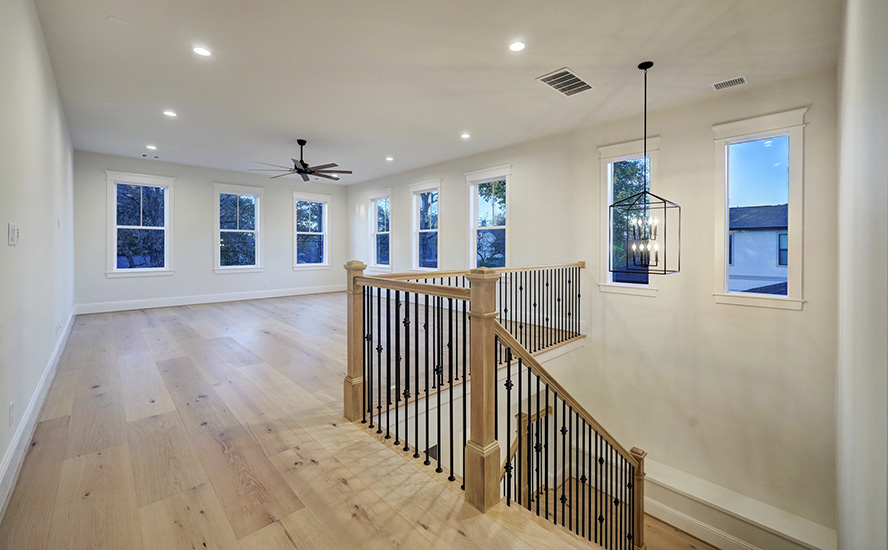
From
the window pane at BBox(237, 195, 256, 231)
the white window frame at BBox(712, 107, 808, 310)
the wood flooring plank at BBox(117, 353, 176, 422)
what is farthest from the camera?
the window pane at BBox(237, 195, 256, 231)

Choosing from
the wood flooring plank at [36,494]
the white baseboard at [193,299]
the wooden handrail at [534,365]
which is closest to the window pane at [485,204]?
the wooden handrail at [534,365]

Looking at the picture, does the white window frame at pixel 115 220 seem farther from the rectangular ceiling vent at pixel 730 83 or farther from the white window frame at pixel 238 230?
the rectangular ceiling vent at pixel 730 83

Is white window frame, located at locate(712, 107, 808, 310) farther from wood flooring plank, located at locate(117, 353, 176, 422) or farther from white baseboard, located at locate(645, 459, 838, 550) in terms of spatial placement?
wood flooring plank, located at locate(117, 353, 176, 422)

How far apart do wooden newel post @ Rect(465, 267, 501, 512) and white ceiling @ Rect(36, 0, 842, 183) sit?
213 cm

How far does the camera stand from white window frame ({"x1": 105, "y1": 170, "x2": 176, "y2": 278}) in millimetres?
6895

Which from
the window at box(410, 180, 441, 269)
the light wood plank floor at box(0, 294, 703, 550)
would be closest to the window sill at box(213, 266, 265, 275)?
the window at box(410, 180, 441, 269)

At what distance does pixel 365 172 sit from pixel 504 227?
12.1 feet

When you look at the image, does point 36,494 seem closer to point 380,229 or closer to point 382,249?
point 382,249

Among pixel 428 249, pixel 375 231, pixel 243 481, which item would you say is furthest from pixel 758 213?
pixel 375 231

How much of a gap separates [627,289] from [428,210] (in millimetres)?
4349

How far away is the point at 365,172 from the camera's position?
8.34 meters

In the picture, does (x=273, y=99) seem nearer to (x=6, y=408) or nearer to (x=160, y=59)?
(x=160, y=59)

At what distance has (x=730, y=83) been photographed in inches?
153

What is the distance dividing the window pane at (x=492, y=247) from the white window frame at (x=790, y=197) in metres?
3.04
